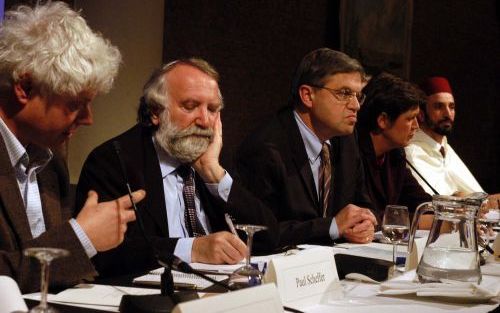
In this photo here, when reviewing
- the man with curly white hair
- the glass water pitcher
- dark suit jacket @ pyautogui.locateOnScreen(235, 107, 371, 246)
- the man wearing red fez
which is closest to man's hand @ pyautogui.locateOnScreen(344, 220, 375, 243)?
dark suit jacket @ pyautogui.locateOnScreen(235, 107, 371, 246)

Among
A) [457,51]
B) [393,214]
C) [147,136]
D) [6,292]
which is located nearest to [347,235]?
[393,214]

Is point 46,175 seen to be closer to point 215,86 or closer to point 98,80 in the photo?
point 98,80

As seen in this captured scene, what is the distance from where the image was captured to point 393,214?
2.26 m

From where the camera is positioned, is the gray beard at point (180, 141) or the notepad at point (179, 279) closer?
the notepad at point (179, 279)

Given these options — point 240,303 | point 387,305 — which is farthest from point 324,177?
point 240,303

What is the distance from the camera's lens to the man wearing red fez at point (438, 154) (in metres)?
4.81

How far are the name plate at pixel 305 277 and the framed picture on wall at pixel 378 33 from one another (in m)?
3.71

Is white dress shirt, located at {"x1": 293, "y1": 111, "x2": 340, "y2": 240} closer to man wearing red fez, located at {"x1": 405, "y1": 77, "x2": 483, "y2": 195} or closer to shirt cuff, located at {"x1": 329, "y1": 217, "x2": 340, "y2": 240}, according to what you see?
shirt cuff, located at {"x1": 329, "y1": 217, "x2": 340, "y2": 240}

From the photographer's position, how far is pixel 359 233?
289cm

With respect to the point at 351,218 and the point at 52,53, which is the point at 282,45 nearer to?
the point at 351,218

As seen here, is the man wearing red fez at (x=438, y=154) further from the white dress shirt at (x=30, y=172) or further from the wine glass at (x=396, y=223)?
the white dress shirt at (x=30, y=172)

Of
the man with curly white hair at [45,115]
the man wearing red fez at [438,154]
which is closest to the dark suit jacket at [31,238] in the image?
the man with curly white hair at [45,115]

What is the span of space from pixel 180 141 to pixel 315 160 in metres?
0.97

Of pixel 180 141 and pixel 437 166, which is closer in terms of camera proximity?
pixel 180 141
